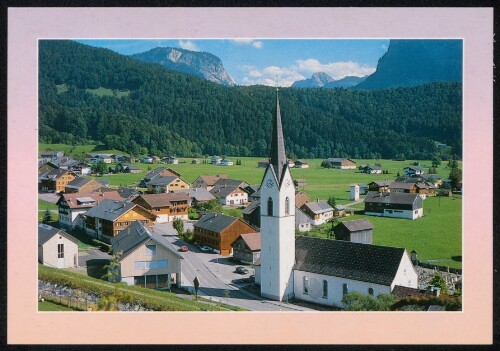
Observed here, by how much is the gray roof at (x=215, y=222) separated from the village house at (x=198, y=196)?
30.2 inches

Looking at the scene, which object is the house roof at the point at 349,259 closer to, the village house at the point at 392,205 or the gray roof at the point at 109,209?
the gray roof at the point at 109,209

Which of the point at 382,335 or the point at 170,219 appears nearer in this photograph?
the point at 382,335

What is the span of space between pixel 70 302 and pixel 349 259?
5158mm

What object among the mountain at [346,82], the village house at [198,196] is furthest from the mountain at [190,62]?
the village house at [198,196]

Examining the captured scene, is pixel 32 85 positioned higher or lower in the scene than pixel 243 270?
higher

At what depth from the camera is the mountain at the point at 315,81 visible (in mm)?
11370

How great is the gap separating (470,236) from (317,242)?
331cm

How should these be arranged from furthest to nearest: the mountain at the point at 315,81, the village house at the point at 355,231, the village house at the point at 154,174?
the village house at the point at 355,231
the village house at the point at 154,174
the mountain at the point at 315,81

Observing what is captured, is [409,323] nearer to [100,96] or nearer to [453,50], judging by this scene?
[453,50]

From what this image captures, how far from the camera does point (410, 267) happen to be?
10672 mm

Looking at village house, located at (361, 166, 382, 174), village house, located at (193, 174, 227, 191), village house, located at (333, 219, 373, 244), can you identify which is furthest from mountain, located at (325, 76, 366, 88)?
village house, located at (333, 219, 373, 244)

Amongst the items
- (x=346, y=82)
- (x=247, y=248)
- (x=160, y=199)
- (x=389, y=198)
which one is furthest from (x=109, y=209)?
(x=389, y=198)
